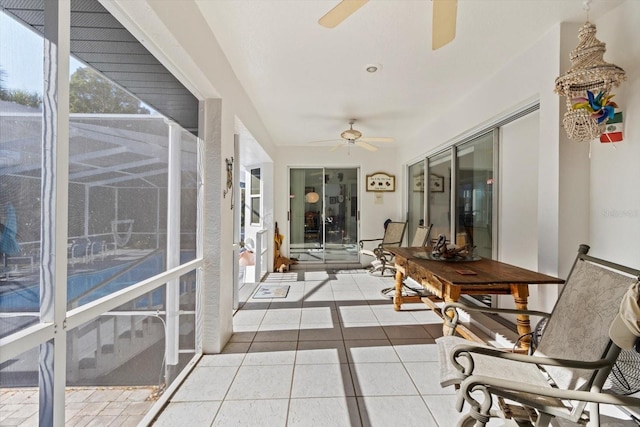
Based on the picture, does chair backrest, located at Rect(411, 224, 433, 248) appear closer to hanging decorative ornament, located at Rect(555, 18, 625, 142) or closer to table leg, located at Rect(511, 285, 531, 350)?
table leg, located at Rect(511, 285, 531, 350)

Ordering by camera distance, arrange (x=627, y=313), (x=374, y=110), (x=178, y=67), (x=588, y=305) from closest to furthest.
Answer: (x=627, y=313) < (x=588, y=305) < (x=178, y=67) < (x=374, y=110)

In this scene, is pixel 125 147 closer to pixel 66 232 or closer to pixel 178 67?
pixel 66 232

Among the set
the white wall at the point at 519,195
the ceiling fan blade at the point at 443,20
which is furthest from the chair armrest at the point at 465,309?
the ceiling fan blade at the point at 443,20

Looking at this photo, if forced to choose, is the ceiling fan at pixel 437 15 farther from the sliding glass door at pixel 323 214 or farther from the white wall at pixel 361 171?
the sliding glass door at pixel 323 214

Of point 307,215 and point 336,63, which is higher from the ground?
point 336,63

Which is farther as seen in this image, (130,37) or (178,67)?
(178,67)

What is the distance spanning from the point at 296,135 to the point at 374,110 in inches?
70.5

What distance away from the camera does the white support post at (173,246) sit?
2006mm

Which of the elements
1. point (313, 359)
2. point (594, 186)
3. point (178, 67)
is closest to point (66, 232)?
point (178, 67)

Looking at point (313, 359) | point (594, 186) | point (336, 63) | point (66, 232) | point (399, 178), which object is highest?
point (336, 63)

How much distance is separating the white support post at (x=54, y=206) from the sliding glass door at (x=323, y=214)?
5.20 m

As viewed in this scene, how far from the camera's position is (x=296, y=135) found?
535 centimetres

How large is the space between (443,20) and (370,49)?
3.36 ft

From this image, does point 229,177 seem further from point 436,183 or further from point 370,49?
point 436,183
